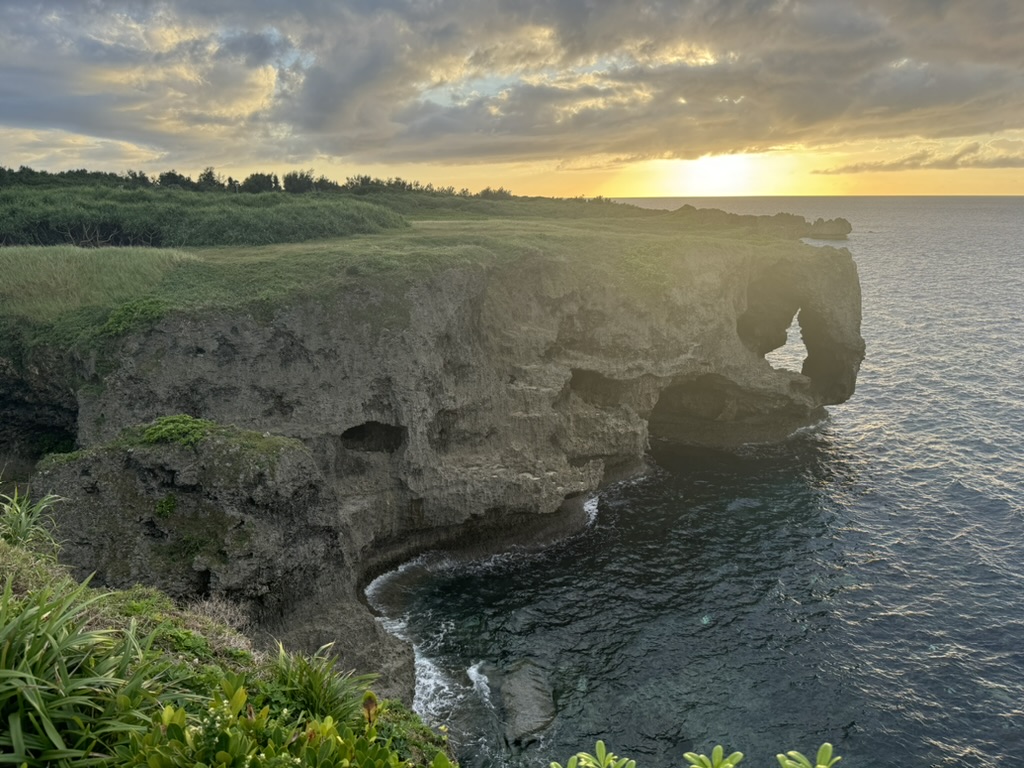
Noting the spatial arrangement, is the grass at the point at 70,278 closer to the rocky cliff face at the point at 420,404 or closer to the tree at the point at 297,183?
the rocky cliff face at the point at 420,404

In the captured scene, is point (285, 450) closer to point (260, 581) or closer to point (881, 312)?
point (260, 581)

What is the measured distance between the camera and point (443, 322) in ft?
113

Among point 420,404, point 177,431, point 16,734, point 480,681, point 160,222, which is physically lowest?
point 480,681

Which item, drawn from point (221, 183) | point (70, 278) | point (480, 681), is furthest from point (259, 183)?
point (480, 681)

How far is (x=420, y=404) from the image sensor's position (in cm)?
3253

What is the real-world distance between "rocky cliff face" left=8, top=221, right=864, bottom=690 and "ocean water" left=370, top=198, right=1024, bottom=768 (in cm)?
291

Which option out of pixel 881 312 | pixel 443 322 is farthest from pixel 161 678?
pixel 881 312

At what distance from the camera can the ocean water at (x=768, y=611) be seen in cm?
2267

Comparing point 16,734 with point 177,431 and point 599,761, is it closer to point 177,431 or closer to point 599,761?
point 599,761

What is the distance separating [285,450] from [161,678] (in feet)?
45.7

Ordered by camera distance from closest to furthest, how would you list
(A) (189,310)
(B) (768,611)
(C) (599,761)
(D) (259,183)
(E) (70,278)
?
(C) (599,761) < (B) (768,611) < (A) (189,310) < (E) (70,278) < (D) (259,183)

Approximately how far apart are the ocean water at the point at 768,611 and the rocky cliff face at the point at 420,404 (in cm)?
291

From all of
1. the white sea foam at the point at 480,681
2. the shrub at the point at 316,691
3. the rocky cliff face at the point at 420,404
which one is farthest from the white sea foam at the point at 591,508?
the shrub at the point at 316,691

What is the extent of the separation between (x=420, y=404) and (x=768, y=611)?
58.6ft
